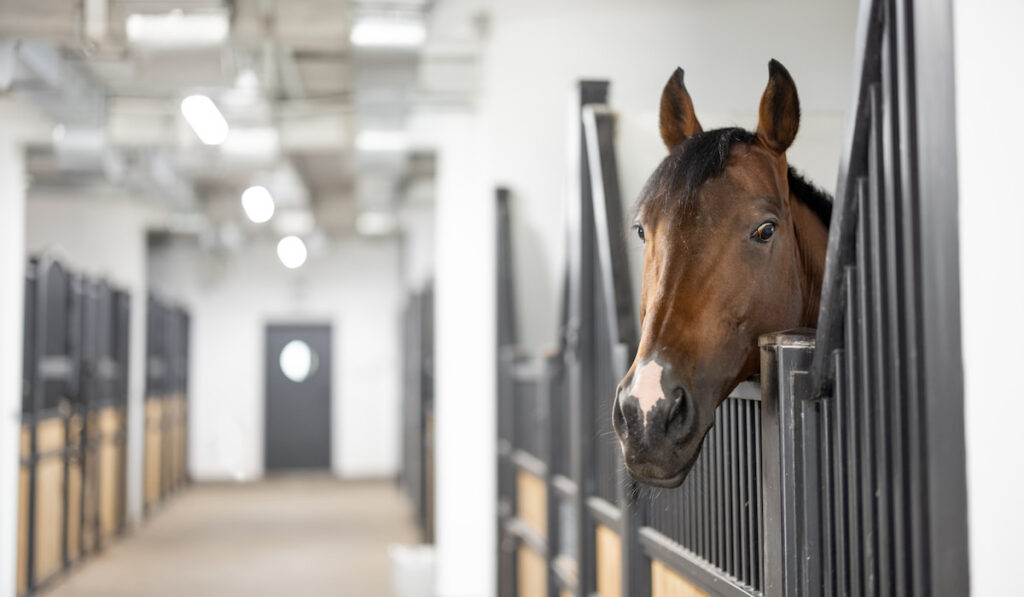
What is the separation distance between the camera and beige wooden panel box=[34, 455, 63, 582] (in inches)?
247

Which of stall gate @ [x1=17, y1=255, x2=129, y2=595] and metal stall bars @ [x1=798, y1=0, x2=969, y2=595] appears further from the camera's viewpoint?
stall gate @ [x1=17, y1=255, x2=129, y2=595]

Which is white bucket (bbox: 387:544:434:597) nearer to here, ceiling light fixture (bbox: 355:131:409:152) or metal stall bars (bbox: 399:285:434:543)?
metal stall bars (bbox: 399:285:434:543)

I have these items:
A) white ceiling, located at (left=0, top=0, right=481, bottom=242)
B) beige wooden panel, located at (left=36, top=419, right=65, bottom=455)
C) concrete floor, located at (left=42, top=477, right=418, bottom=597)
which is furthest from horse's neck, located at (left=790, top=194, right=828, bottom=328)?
beige wooden panel, located at (left=36, top=419, right=65, bottom=455)

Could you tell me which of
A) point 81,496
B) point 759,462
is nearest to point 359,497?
point 81,496

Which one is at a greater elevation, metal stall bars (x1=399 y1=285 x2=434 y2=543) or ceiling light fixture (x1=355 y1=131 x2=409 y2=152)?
ceiling light fixture (x1=355 y1=131 x2=409 y2=152)

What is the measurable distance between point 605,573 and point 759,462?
1.30 metres

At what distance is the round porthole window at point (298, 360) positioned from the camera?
13.9m

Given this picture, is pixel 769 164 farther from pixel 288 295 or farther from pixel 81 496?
pixel 288 295

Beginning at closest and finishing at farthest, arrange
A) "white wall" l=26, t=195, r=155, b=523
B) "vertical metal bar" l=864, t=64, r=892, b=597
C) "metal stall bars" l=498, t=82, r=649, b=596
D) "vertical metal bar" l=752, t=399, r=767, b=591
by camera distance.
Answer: "vertical metal bar" l=864, t=64, r=892, b=597
"vertical metal bar" l=752, t=399, r=767, b=591
"metal stall bars" l=498, t=82, r=649, b=596
"white wall" l=26, t=195, r=155, b=523

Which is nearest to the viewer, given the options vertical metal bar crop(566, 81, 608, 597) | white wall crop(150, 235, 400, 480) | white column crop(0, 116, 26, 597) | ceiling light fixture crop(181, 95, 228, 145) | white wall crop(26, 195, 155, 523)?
vertical metal bar crop(566, 81, 608, 597)

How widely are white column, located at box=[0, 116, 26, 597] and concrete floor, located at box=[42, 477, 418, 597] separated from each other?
1.20 m

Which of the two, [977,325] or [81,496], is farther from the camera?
[81,496]

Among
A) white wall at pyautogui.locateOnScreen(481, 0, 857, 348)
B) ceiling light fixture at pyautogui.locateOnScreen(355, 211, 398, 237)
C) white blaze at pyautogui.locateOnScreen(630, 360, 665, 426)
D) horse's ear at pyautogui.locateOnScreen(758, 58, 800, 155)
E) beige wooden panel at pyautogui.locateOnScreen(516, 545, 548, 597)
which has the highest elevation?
ceiling light fixture at pyautogui.locateOnScreen(355, 211, 398, 237)

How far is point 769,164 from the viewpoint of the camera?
145cm
